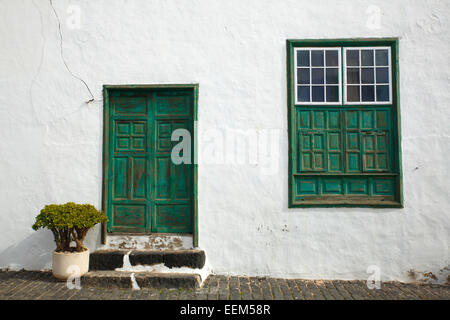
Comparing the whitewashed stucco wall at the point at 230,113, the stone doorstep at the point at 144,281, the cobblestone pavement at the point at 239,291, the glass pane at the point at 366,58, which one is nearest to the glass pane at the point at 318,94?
the whitewashed stucco wall at the point at 230,113

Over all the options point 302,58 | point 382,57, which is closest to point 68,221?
point 302,58

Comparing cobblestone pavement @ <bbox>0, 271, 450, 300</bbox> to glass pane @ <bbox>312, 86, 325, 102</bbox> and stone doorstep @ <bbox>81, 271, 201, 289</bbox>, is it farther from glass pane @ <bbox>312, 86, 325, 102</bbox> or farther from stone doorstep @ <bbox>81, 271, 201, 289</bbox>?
glass pane @ <bbox>312, 86, 325, 102</bbox>

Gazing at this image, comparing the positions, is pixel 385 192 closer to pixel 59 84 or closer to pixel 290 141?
pixel 290 141

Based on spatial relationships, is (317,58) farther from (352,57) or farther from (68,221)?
(68,221)

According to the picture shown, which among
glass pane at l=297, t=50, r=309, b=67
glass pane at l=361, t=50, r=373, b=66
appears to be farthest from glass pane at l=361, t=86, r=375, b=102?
glass pane at l=297, t=50, r=309, b=67

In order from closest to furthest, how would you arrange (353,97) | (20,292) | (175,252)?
(20,292) → (175,252) → (353,97)

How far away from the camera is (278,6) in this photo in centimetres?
556

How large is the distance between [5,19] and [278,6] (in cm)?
433

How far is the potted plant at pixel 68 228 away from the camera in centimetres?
488

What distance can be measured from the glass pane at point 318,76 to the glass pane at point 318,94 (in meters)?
0.10

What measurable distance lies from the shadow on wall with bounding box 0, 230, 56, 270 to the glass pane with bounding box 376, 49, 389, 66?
5.71 m

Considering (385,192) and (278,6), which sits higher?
(278,6)

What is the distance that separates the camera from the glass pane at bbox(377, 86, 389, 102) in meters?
5.55

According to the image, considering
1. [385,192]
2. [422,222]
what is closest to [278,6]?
A: [385,192]
